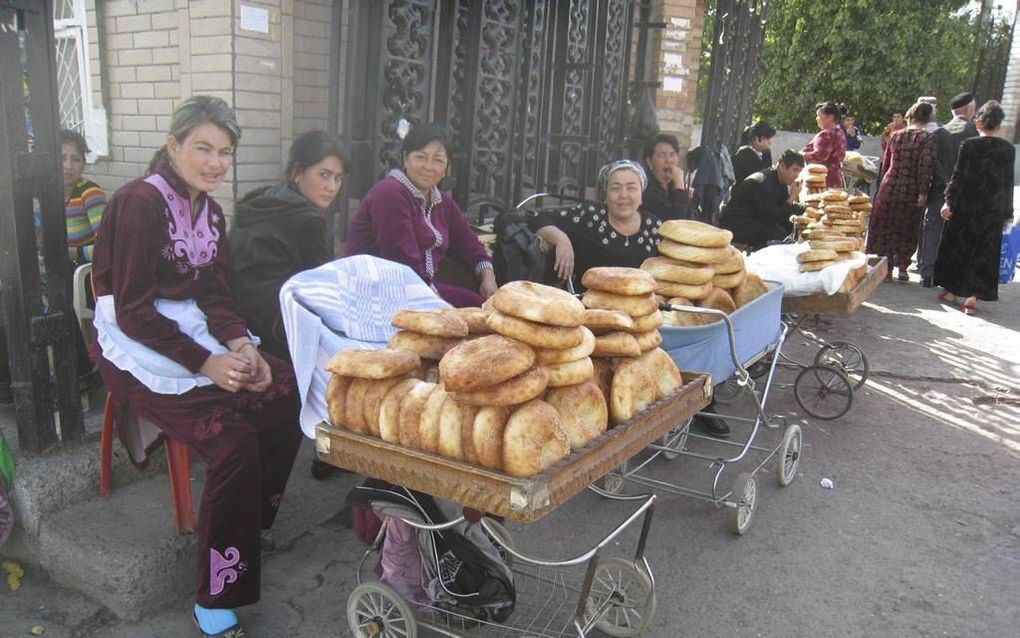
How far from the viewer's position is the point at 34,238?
312 centimetres

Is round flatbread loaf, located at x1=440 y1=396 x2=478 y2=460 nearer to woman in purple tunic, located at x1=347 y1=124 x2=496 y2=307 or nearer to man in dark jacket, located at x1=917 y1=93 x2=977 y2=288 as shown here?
woman in purple tunic, located at x1=347 y1=124 x2=496 y2=307

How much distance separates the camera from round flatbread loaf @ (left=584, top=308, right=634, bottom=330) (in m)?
2.53

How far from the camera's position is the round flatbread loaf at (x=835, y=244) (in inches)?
191

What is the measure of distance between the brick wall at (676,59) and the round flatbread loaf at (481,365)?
22.3ft

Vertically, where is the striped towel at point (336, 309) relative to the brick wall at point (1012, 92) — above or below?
below

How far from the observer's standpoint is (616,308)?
275 cm

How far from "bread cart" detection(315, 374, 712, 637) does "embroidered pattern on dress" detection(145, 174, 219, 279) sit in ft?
3.03

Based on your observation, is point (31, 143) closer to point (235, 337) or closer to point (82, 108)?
point (235, 337)

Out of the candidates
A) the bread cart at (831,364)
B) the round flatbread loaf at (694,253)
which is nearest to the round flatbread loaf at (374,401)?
the round flatbread loaf at (694,253)

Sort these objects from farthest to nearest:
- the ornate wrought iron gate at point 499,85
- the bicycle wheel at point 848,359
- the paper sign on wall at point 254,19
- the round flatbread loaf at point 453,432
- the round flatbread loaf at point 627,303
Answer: the bicycle wheel at point 848,359, the ornate wrought iron gate at point 499,85, the paper sign on wall at point 254,19, the round flatbread loaf at point 627,303, the round flatbread loaf at point 453,432

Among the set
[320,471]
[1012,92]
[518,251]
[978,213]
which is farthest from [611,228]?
[1012,92]

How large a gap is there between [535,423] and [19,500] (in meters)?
2.37

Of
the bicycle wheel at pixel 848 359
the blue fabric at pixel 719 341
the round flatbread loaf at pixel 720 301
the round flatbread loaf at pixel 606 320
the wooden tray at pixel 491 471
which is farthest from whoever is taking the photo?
the bicycle wheel at pixel 848 359

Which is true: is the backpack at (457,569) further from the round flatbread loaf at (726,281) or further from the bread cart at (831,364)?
the bread cart at (831,364)
